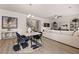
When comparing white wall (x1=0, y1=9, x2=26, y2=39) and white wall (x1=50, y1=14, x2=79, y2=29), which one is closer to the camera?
white wall (x1=50, y1=14, x2=79, y2=29)

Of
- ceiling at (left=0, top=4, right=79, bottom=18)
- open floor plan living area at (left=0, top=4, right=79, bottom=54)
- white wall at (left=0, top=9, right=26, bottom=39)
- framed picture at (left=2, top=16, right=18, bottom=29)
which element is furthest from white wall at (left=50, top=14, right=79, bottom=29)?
framed picture at (left=2, top=16, right=18, bottom=29)

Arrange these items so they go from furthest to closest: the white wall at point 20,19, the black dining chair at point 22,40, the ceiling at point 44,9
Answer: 1. the white wall at point 20,19
2. the black dining chair at point 22,40
3. the ceiling at point 44,9

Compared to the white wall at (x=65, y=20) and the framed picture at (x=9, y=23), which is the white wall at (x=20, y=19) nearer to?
the framed picture at (x=9, y=23)

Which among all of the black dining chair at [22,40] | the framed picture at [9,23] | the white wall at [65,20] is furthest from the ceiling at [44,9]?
the black dining chair at [22,40]

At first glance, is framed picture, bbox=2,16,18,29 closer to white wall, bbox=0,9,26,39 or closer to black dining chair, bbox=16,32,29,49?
white wall, bbox=0,9,26,39

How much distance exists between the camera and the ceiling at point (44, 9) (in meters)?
2.28

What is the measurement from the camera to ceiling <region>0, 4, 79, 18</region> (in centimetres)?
228

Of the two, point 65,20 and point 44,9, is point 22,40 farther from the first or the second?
point 65,20

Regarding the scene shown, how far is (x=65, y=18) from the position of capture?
242 centimetres

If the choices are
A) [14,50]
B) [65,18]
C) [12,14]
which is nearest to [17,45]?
[14,50]

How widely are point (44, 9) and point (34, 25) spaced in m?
0.57

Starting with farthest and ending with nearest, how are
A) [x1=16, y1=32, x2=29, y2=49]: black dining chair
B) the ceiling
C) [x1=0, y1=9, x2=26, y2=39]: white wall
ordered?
[x1=0, y1=9, x2=26, y2=39]: white wall < [x1=16, y1=32, x2=29, y2=49]: black dining chair < the ceiling

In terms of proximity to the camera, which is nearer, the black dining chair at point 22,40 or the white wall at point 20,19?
the black dining chair at point 22,40
